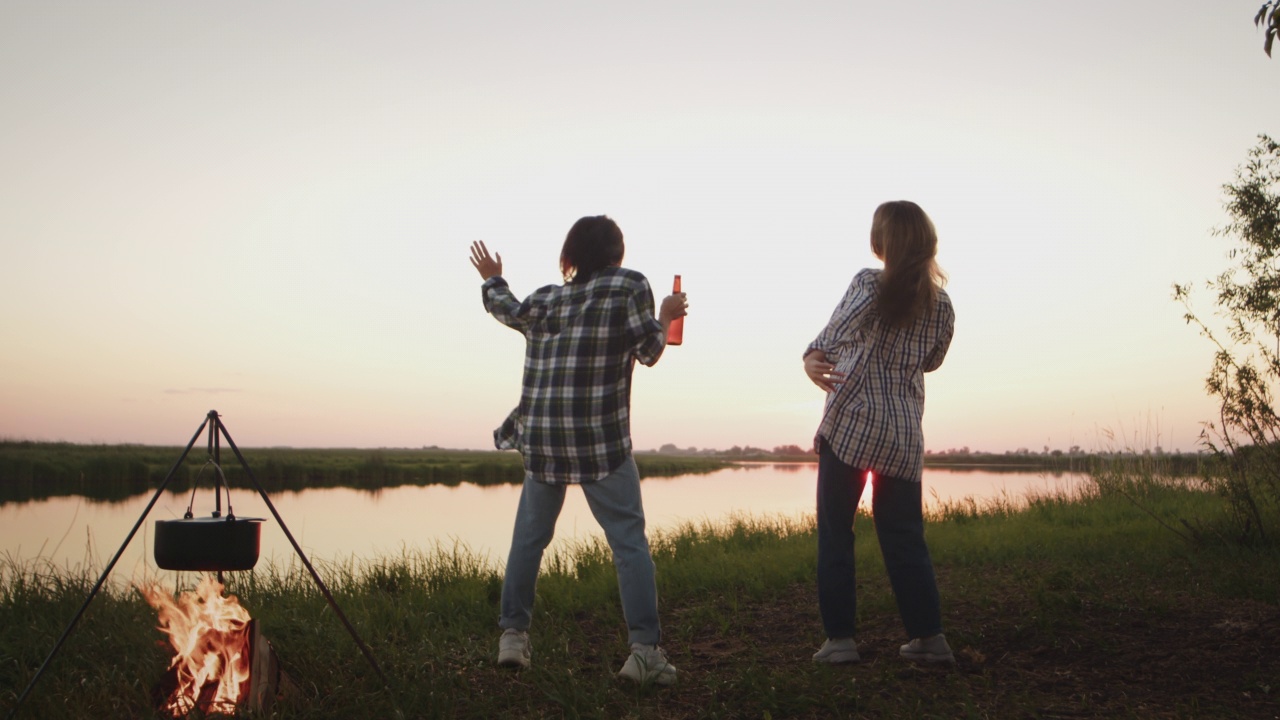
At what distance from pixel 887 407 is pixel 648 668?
140 cm

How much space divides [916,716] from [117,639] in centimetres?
Answer: 371

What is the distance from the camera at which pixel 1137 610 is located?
13.8 ft

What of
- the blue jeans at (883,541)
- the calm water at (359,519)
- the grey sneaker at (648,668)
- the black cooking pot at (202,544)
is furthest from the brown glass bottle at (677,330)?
the calm water at (359,519)

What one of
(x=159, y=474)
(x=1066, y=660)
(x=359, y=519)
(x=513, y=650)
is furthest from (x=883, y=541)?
(x=159, y=474)

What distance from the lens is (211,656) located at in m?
3.00

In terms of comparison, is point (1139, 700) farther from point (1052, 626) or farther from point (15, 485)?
point (15, 485)

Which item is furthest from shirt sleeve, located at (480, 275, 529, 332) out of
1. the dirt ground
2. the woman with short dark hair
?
the dirt ground

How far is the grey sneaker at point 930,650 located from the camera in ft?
11.3

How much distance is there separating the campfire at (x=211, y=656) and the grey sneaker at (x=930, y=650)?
8.38 feet

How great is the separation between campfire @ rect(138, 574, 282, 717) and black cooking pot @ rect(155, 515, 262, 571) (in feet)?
0.80

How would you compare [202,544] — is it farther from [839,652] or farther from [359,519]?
[359,519]

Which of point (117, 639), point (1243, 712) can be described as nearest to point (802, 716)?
point (1243, 712)

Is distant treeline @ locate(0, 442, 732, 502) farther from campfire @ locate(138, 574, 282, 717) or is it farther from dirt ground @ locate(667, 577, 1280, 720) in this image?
dirt ground @ locate(667, 577, 1280, 720)

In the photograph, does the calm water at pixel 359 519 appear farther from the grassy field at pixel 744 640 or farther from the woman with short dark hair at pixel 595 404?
the woman with short dark hair at pixel 595 404
